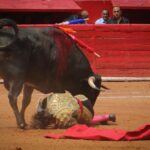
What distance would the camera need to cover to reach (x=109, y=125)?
29.7 ft

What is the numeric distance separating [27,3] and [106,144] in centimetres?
1169

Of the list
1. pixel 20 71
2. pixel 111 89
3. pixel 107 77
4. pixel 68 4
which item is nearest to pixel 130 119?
pixel 20 71

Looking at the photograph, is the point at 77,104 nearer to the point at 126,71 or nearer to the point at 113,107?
the point at 113,107

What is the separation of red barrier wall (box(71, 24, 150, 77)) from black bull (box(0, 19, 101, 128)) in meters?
5.51

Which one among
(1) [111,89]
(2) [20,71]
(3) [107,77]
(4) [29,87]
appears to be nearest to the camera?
(2) [20,71]

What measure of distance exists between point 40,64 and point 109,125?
Answer: 1.06 metres

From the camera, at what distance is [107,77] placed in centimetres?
1485

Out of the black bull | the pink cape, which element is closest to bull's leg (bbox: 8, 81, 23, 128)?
the black bull

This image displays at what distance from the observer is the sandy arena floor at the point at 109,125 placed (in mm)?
7242

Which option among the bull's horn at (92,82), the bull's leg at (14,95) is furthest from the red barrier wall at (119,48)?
the bull's leg at (14,95)

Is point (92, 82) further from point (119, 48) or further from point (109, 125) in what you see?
point (119, 48)

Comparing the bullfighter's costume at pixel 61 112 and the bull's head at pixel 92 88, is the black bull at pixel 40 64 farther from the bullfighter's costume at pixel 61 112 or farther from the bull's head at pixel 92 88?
the bullfighter's costume at pixel 61 112

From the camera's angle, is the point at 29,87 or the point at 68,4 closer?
the point at 29,87

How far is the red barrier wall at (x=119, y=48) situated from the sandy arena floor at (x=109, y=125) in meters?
0.57
